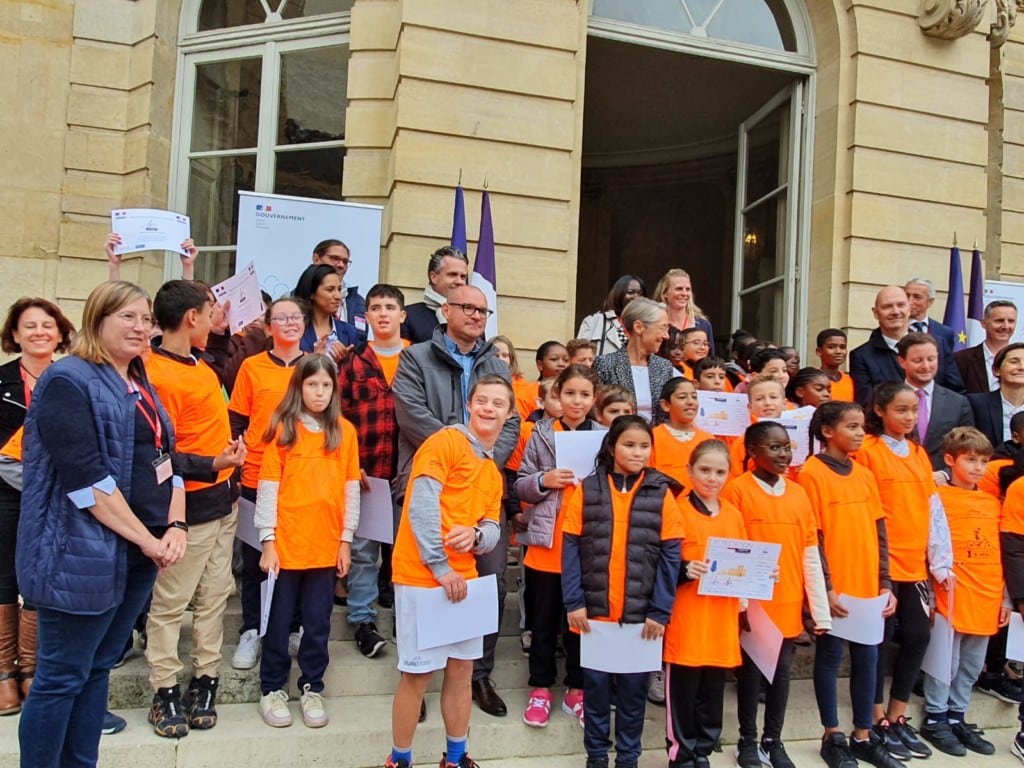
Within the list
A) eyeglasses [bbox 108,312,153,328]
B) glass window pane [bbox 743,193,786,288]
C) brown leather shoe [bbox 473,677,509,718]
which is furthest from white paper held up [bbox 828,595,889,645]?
glass window pane [bbox 743,193,786,288]

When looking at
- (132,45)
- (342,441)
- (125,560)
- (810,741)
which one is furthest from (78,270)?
(810,741)

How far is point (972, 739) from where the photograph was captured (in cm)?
446

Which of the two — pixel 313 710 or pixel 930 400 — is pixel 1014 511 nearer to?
pixel 930 400

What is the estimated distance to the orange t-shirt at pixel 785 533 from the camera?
4.00m

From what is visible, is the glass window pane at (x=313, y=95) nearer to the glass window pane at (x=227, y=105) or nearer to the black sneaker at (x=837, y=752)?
the glass window pane at (x=227, y=105)

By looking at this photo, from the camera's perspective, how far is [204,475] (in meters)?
3.63

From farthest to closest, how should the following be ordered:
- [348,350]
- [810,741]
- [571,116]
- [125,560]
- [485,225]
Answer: [571,116]
[485,225]
[348,350]
[810,741]
[125,560]

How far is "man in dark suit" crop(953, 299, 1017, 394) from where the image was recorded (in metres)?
5.91

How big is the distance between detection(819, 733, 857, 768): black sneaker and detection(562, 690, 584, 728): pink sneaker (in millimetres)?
1276

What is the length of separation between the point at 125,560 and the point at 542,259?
5292 millimetres

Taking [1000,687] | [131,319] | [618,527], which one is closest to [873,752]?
[1000,687]

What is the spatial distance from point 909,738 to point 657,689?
139 centimetres

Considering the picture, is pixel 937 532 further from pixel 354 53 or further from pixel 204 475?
pixel 354 53

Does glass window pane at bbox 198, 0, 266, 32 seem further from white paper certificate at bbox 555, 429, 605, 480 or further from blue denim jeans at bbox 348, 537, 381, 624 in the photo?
white paper certificate at bbox 555, 429, 605, 480
